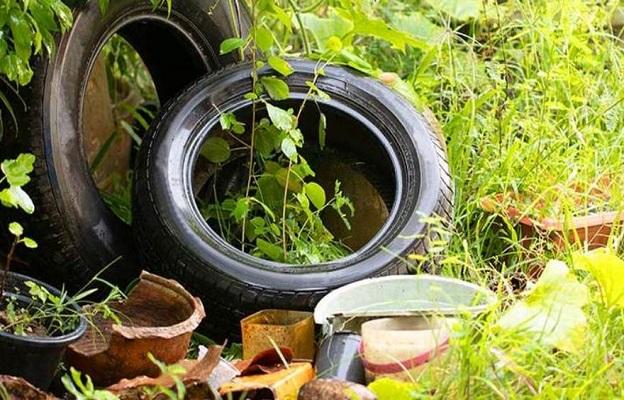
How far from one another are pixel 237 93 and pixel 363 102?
376mm

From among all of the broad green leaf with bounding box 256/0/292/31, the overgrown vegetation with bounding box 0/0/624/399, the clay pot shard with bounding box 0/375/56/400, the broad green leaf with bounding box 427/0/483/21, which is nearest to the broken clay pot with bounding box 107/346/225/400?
the clay pot shard with bounding box 0/375/56/400

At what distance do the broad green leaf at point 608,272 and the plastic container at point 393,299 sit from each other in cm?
24

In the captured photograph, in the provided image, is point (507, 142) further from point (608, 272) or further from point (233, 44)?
point (608, 272)

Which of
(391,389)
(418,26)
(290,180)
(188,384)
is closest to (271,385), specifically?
(188,384)

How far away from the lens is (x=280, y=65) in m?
3.20

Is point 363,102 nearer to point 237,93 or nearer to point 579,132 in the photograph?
point 237,93

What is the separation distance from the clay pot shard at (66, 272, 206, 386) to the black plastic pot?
114mm

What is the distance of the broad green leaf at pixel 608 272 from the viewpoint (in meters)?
2.42

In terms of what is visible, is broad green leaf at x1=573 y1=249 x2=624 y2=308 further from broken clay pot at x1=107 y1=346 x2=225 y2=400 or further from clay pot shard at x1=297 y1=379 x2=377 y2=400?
broken clay pot at x1=107 y1=346 x2=225 y2=400

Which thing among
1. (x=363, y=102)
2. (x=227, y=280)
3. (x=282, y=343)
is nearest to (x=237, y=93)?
(x=363, y=102)

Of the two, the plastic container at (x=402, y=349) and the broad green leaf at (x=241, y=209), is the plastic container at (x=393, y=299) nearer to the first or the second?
the plastic container at (x=402, y=349)

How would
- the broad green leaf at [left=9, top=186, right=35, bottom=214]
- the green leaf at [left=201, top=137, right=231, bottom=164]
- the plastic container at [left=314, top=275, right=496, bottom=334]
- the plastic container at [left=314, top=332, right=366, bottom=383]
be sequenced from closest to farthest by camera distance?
the broad green leaf at [left=9, top=186, right=35, bottom=214] → the plastic container at [left=314, top=332, right=366, bottom=383] → the plastic container at [left=314, top=275, right=496, bottom=334] → the green leaf at [left=201, top=137, right=231, bottom=164]

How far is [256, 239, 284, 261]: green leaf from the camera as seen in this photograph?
3152 millimetres

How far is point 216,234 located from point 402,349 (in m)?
0.85
